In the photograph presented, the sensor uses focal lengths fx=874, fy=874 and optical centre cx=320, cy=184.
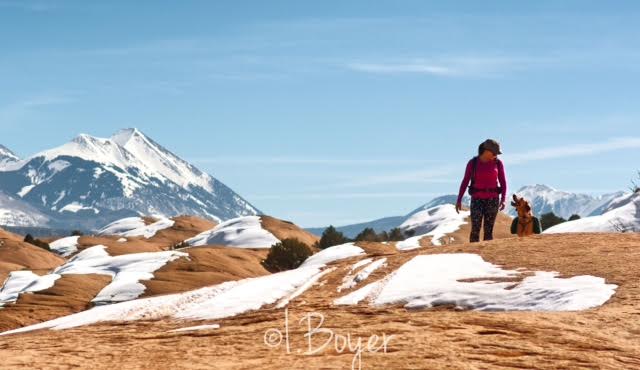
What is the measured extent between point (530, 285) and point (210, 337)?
615 centimetres

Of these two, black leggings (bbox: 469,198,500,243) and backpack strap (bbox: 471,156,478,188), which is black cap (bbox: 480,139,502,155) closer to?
backpack strap (bbox: 471,156,478,188)

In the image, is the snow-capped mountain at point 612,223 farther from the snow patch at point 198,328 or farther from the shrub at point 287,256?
the snow patch at point 198,328

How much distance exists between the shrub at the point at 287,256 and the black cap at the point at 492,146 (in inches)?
1209

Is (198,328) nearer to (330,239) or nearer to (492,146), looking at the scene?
(492,146)

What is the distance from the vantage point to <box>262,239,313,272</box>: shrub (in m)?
52.8

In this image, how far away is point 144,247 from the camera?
247 ft

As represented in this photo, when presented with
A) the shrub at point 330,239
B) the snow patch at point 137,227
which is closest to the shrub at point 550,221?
the shrub at point 330,239

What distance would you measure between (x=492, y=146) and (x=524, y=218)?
3.25 m

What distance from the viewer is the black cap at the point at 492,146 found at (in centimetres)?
2220

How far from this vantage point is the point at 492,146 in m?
22.2

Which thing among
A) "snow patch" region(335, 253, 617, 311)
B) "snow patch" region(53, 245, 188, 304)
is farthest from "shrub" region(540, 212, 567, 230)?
"snow patch" region(335, 253, 617, 311)

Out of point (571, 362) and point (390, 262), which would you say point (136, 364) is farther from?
point (390, 262)

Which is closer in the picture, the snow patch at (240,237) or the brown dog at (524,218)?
the brown dog at (524,218)

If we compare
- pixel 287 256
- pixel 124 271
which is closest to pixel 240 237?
pixel 287 256
